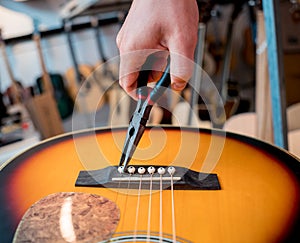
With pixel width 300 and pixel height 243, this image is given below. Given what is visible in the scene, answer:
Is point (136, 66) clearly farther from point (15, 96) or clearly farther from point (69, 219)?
point (15, 96)

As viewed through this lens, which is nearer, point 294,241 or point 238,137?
point 294,241

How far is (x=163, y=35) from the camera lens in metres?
0.38

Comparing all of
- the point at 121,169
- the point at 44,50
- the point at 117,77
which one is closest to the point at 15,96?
the point at 44,50

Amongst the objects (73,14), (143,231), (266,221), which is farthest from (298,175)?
(73,14)

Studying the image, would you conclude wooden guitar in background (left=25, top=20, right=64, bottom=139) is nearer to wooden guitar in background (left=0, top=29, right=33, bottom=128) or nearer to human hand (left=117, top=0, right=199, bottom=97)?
wooden guitar in background (left=0, top=29, right=33, bottom=128)

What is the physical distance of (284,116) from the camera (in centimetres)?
63

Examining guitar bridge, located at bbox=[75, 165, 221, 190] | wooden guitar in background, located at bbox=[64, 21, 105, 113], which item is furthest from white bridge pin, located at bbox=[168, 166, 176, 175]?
wooden guitar in background, located at bbox=[64, 21, 105, 113]

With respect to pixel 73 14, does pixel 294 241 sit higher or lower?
lower

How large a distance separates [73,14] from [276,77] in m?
1.11

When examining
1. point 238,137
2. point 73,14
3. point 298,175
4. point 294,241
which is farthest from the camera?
point 73,14

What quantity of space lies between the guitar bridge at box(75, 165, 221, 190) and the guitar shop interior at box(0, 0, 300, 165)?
89mm

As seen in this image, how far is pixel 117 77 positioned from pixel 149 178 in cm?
22

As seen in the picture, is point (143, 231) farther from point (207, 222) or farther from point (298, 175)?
point (298, 175)

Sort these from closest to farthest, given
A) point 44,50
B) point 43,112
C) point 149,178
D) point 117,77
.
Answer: point 149,178
point 117,77
point 43,112
point 44,50
